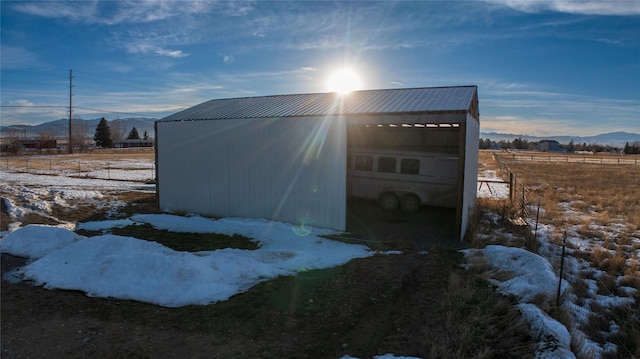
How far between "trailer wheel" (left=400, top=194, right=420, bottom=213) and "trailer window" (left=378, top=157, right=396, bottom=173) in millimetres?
1110

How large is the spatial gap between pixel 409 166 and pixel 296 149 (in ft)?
15.4

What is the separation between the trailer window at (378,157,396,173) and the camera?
14773mm

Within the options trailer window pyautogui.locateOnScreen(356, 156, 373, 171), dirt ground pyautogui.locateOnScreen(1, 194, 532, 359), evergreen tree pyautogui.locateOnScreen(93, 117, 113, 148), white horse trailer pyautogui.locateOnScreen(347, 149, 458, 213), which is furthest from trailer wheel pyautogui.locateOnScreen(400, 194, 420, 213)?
evergreen tree pyautogui.locateOnScreen(93, 117, 113, 148)

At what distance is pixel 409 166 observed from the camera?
1449 centimetres

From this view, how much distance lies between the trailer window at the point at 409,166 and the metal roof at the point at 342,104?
2.53 m

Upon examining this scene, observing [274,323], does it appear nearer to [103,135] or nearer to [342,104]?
[342,104]

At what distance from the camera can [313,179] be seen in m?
11.9

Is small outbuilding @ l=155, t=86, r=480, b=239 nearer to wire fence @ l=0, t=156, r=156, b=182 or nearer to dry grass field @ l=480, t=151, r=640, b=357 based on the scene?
dry grass field @ l=480, t=151, r=640, b=357

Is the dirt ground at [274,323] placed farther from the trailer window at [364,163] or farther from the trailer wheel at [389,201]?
the trailer window at [364,163]

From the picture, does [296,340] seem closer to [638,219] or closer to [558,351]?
[558,351]

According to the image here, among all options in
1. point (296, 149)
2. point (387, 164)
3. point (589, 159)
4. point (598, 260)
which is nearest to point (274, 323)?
point (296, 149)

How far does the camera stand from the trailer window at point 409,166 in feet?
47.1

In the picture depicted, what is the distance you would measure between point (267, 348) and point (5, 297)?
182 inches

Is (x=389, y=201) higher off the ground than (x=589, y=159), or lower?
lower
